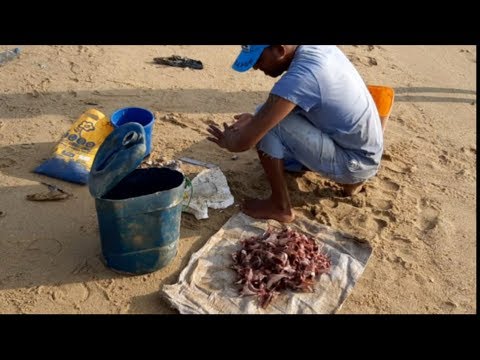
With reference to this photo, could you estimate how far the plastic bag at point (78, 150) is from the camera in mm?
4180

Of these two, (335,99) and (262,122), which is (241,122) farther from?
(335,99)

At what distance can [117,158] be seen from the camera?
300cm

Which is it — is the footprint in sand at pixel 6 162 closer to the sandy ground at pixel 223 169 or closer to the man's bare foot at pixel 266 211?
the sandy ground at pixel 223 169

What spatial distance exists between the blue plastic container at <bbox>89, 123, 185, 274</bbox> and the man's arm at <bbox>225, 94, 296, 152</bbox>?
20.9 inches

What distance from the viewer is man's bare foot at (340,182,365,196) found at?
A: 4.18 m

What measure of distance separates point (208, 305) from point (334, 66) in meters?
1.82

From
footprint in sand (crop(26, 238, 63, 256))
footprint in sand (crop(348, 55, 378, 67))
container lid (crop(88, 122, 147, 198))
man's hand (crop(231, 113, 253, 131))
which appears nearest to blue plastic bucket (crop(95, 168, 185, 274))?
container lid (crop(88, 122, 147, 198))

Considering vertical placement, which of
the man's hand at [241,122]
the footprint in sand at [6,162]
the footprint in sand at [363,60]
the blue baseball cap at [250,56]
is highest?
the blue baseball cap at [250,56]

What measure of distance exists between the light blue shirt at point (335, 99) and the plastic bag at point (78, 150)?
1807 millimetres

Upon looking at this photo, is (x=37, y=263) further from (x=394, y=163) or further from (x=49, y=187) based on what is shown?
(x=394, y=163)

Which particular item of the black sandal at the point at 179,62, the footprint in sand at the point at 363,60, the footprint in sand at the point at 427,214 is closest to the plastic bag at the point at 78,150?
the black sandal at the point at 179,62

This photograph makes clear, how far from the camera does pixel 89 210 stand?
13.0 feet

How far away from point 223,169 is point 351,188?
1.13 m

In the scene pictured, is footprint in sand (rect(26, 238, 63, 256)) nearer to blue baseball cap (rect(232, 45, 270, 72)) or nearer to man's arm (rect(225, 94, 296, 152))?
man's arm (rect(225, 94, 296, 152))
